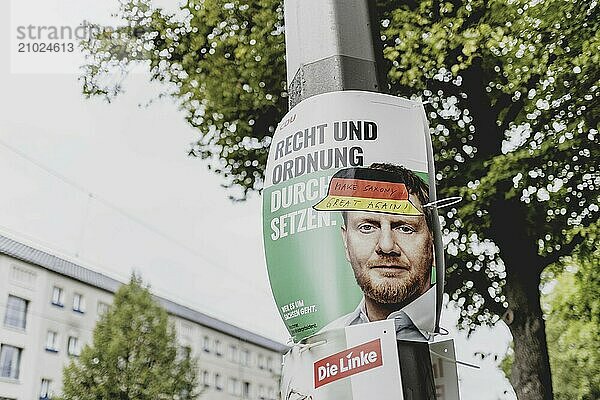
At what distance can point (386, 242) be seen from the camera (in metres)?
0.98

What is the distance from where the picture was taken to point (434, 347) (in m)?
0.99

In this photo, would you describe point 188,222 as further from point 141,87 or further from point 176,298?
point 141,87

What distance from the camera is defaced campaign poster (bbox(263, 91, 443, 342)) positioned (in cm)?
97

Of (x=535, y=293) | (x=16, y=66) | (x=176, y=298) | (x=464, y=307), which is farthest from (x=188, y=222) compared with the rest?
(x=535, y=293)

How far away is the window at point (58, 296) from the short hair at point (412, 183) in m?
2.24

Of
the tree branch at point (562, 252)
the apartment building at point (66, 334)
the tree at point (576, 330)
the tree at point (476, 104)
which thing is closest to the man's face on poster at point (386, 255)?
the tree at point (476, 104)

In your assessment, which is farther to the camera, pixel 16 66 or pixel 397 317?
pixel 16 66

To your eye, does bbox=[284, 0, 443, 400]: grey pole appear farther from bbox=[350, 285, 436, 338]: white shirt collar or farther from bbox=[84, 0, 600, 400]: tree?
bbox=[84, 0, 600, 400]: tree

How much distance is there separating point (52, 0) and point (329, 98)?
245 centimetres

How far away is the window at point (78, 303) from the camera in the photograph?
2.98m

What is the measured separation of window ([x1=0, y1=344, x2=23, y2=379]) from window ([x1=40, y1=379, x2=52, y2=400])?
0.36 feet

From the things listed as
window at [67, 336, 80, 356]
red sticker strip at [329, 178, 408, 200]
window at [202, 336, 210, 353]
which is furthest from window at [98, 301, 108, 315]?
red sticker strip at [329, 178, 408, 200]

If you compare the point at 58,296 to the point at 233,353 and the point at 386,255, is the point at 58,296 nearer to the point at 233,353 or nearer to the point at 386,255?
the point at 233,353

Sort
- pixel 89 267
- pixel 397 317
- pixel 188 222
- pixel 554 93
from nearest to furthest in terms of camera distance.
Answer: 1. pixel 397 317
2. pixel 554 93
3. pixel 89 267
4. pixel 188 222
